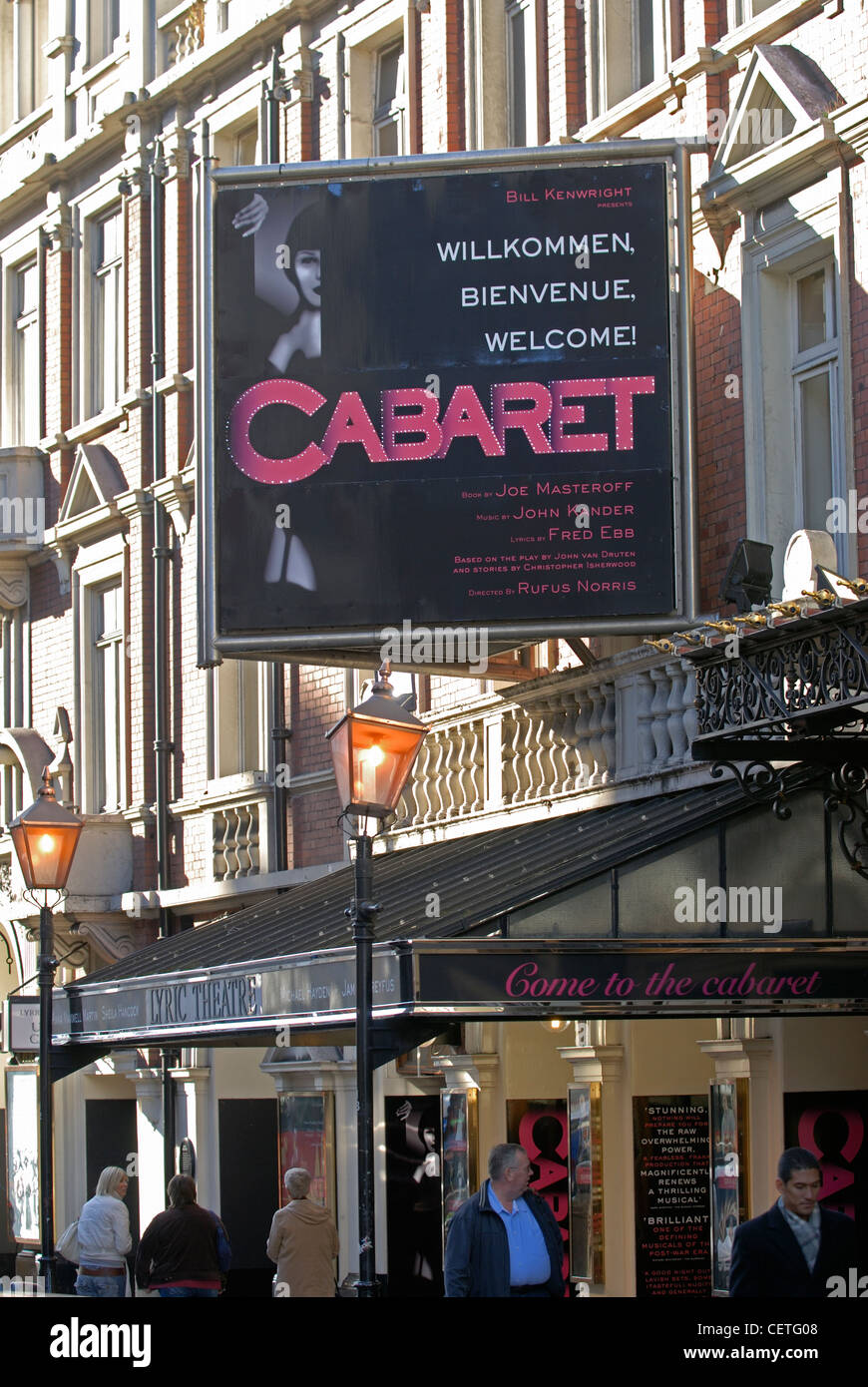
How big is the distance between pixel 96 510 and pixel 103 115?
3.94 m

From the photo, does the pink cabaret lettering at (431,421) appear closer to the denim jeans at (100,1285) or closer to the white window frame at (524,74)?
the white window frame at (524,74)

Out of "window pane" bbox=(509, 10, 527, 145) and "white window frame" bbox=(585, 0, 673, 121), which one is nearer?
"white window frame" bbox=(585, 0, 673, 121)

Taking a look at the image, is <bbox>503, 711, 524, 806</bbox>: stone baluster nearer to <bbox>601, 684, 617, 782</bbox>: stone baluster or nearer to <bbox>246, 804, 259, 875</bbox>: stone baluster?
<bbox>601, 684, 617, 782</bbox>: stone baluster

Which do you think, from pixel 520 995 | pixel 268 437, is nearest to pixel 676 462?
pixel 268 437

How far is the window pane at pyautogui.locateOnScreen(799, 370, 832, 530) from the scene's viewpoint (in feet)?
50.0

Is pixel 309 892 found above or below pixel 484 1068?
above

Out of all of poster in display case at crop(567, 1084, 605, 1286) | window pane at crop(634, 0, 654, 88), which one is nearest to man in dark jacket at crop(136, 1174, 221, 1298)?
poster in display case at crop(567, 1084, 605, 1286)

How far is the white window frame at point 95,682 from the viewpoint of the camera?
79.0 ft

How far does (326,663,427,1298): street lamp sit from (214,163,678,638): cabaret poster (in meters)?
2.80

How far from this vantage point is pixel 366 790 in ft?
42.1

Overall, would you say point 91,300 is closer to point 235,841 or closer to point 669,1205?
point 235,841

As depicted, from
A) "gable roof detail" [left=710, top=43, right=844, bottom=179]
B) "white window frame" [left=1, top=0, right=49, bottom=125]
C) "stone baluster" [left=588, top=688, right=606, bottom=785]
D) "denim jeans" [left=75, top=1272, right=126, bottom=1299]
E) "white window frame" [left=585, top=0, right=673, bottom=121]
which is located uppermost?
"white window frame" [left=1, top=0, right=49, bottom=125]

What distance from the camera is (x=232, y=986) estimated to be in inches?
595

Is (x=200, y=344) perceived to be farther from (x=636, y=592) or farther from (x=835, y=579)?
(x=835, y=579)
